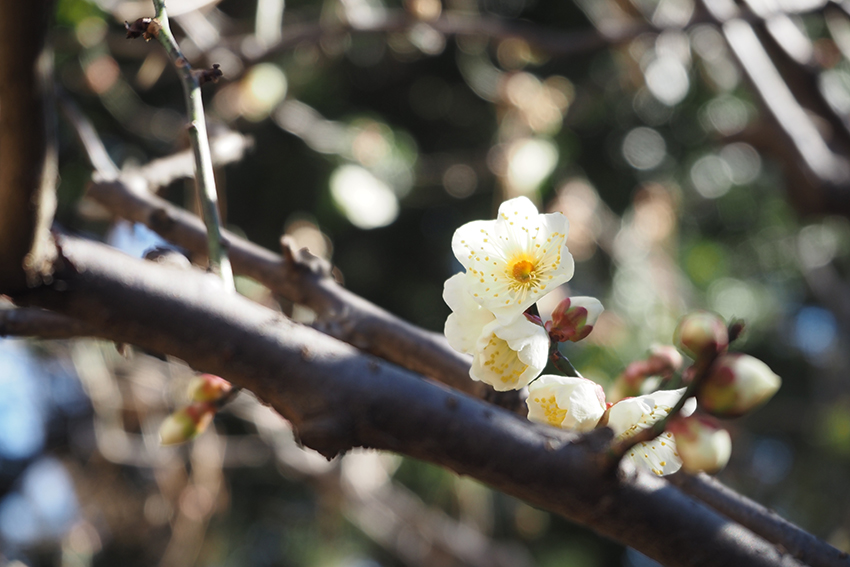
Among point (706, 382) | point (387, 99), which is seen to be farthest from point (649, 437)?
point (387, 99)

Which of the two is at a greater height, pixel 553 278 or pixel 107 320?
pixel 553 278

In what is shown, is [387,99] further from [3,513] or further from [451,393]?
Result: [451,393]

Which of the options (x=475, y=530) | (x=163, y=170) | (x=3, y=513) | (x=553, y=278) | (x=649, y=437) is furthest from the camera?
(x=3, y=513)

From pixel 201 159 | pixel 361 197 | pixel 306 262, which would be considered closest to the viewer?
pixel 201 159

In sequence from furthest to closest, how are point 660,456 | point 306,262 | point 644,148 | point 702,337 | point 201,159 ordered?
point 644,148 < point 306,262 < point 660,456 < point 201,159 < point 702,337

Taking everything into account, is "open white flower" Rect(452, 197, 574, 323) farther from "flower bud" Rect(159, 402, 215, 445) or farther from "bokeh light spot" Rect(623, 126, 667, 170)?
"bokeh light spot" Rect(623, 126, 667, 170)

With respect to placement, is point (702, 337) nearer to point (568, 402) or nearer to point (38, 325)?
point (568, 402)

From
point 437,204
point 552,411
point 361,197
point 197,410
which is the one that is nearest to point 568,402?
point 552,411
